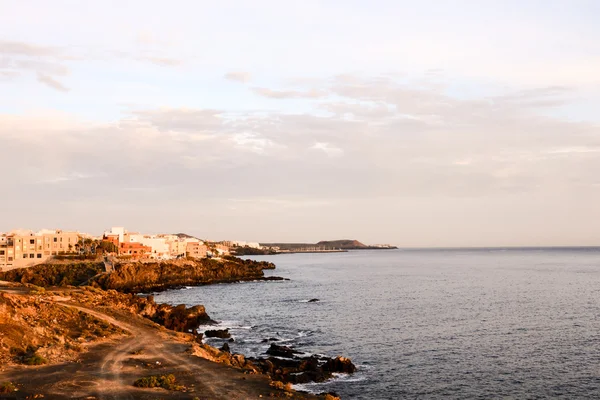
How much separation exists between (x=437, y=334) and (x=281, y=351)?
24547mm

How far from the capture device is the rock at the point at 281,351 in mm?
58000

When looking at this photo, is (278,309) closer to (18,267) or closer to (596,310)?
(596,310)

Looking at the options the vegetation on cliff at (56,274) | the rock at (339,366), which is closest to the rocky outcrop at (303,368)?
the rock at (339,366)

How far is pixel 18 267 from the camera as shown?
474ft

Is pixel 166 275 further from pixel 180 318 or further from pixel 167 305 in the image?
pixel 180 318

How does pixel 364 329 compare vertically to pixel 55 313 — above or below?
below

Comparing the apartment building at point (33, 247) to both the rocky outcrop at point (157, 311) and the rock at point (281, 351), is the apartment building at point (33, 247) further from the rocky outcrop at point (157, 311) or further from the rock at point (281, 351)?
the rock at point (281, 351)

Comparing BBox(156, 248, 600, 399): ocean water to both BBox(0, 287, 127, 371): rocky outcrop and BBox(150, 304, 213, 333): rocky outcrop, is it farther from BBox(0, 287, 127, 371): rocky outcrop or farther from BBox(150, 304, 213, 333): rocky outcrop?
BBox(0, 287, 127, 371): rocky outcrop

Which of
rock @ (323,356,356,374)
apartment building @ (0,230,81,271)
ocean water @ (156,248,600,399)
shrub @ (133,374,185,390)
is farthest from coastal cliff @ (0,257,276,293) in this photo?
shrub @ (133,374,185,390)

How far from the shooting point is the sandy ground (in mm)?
33969

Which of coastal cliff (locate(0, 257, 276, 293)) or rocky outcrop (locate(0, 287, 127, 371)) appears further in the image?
coastal cliff (locate(0, 257, 276, 293))

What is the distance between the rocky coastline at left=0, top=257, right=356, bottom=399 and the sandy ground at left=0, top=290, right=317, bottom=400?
7.24 feet

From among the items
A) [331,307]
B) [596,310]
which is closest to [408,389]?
[331,307]

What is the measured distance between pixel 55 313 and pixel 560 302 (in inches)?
3617
